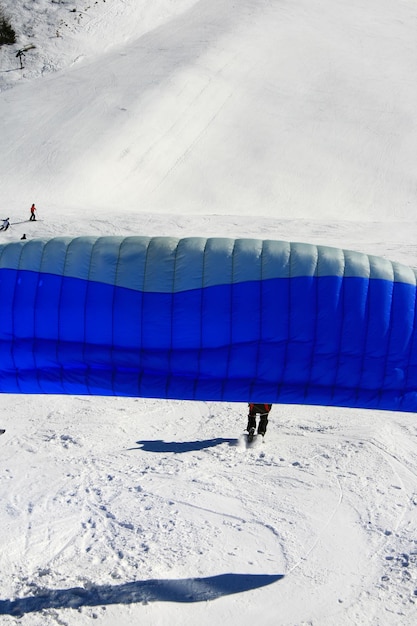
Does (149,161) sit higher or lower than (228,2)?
lower

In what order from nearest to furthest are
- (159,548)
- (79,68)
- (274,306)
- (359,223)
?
(274,306) → (159,548) → (359,223) → (79,68)

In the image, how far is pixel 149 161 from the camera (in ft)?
102

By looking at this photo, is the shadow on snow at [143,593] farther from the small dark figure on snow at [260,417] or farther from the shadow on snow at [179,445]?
the small dark figure on snow at [260,417]

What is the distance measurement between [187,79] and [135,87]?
2547 millimetres

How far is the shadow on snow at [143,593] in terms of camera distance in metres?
8.72

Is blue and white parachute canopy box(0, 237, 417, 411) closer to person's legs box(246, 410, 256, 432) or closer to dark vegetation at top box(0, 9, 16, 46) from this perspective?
person's legs box(246, 410, 256, 432)

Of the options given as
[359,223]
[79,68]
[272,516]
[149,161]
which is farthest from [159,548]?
[79,68]

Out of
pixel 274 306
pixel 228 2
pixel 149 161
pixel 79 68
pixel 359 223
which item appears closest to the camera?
pixel 274 306

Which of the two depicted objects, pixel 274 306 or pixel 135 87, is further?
pixel 135 87

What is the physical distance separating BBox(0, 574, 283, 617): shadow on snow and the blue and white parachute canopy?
88.9 inches

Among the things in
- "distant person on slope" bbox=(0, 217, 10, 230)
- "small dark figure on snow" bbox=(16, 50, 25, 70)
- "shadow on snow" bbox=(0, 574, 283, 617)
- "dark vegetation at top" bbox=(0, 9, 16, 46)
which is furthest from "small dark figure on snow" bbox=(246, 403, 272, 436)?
"dark vegetation at top" bbox=(0, 9, 16, 46)

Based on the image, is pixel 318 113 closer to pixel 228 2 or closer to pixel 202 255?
pixel 228 2

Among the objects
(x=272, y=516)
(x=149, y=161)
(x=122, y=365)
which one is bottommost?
(x=149, y=161)

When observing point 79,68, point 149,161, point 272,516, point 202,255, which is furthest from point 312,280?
point 79,68
